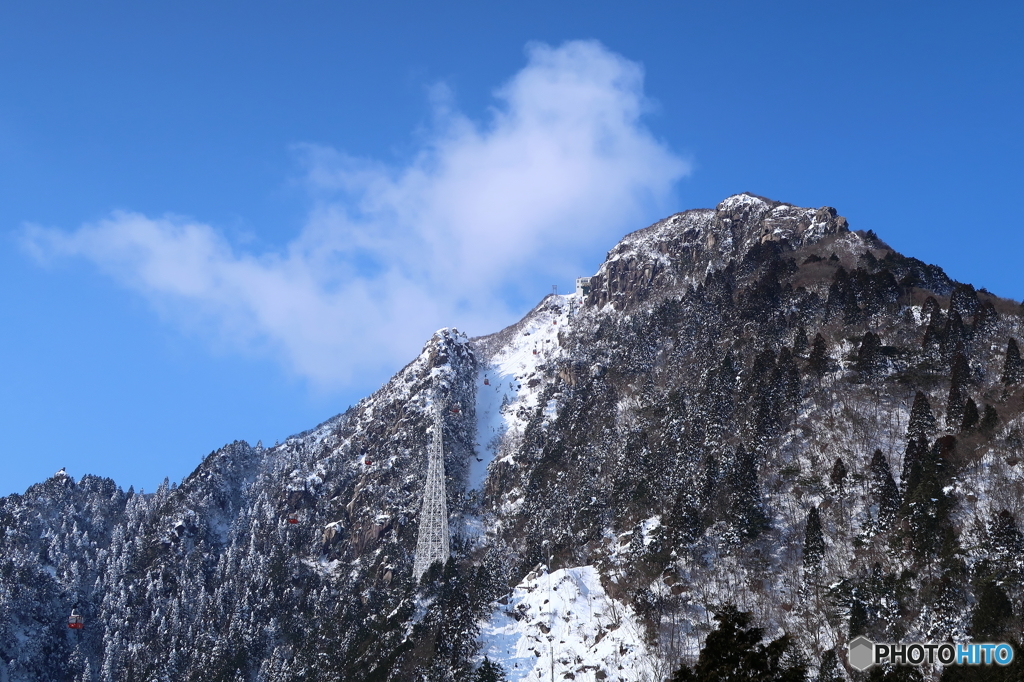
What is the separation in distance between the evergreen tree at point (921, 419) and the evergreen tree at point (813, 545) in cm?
1878

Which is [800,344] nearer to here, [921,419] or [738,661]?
[921,419]

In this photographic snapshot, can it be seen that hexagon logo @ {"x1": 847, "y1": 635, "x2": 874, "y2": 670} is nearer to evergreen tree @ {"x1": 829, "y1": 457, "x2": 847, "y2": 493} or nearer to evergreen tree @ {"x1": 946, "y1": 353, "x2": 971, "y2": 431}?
evergreen tree @ {"x1": 829, "y1": 457, "x2": 847, "y2": 493}

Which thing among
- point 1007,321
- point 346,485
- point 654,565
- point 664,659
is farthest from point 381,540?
point 1007,321

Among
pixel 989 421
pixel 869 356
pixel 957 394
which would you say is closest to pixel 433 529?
pixel 869 356

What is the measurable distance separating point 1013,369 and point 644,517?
47427 millimetres

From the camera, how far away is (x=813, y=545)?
79.9 metres

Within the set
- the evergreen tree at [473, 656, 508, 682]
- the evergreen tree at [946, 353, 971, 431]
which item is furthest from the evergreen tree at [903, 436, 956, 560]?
the evergreen tree at [473, 656, 508, 682]

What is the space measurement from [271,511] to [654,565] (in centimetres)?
11041

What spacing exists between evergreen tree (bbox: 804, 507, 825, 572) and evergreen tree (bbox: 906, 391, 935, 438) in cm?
1878

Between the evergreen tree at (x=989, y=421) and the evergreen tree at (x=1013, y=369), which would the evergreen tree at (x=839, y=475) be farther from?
the evergreen tree at (x=1013, y=369)

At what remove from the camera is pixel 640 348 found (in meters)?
160

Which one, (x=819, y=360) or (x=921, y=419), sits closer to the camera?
(x=921, y=419)

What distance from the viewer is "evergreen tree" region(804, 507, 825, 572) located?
260 feet

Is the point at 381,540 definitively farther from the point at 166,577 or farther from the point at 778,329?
the point at 778,329
